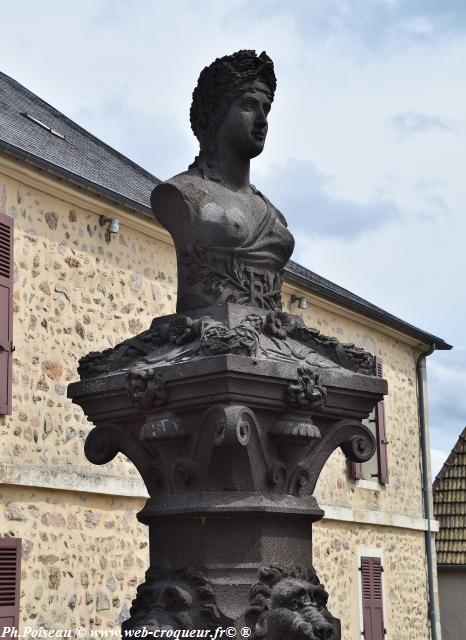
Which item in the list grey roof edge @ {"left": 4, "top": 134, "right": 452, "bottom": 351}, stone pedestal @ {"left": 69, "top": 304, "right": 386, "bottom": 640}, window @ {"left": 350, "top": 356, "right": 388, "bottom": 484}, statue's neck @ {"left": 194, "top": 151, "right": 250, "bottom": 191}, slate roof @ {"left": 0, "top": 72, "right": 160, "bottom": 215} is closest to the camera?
stone pedestal @ {"left": 69, "top": 304, "right": 386, "bottom": 640}

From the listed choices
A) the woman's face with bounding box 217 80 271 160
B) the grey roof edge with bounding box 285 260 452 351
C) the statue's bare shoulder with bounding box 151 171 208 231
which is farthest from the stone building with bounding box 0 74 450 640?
the woman's face with bounding box 217 80 271 160

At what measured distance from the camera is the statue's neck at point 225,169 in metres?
5.02

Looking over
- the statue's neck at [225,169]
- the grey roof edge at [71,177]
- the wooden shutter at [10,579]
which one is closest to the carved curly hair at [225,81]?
the statue's neck at [225,169]

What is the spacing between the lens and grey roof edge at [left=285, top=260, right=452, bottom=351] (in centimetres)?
1362

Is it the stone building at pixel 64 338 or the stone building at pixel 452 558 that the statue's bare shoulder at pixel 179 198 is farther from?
the stone building at pixel 452 558

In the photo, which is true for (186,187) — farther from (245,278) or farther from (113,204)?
(113,204)

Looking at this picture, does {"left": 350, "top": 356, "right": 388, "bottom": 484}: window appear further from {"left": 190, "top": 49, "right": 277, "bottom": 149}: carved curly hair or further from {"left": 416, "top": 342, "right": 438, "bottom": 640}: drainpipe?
{"left": 190, "top": 49, "right": 277, "bottom": 149}: carved curly hair

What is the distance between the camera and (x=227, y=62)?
194 inches

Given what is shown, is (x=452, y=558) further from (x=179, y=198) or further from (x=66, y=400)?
(x=179, y=198)

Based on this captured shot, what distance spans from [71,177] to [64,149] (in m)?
1.52

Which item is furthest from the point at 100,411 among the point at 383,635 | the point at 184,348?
the point at 383,635

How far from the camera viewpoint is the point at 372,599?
1455 centimetres

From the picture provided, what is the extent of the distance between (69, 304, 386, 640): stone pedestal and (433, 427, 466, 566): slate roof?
14.1 meters

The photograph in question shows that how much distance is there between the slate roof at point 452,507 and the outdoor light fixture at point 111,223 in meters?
9.73
